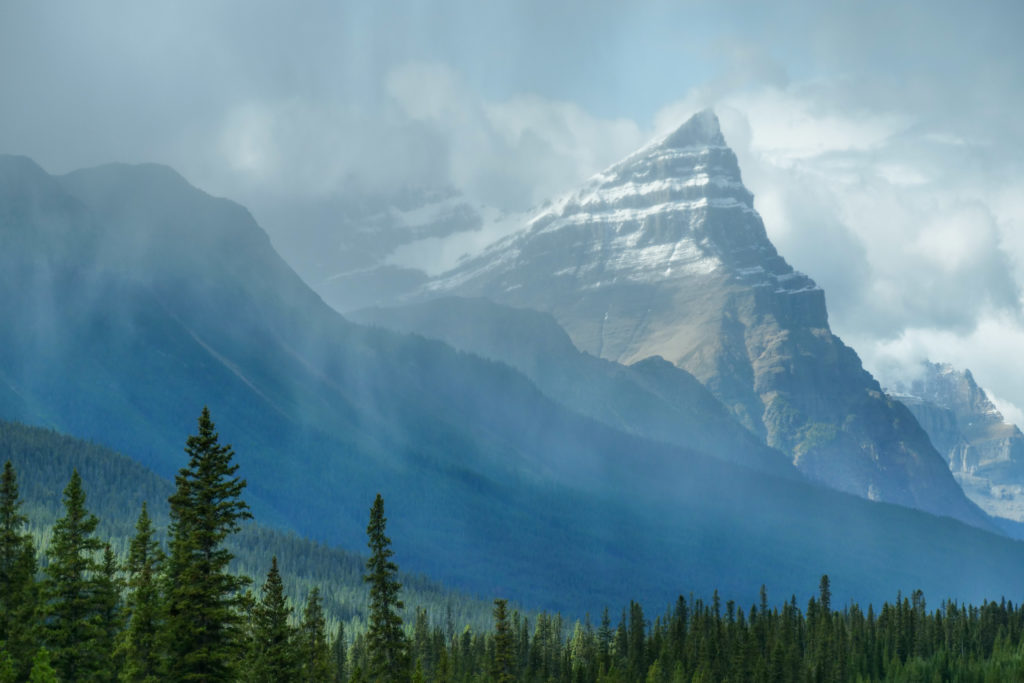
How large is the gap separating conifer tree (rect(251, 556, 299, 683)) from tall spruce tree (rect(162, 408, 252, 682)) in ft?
39.3

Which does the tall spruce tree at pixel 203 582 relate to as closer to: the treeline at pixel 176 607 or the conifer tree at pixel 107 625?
the treeline at pixel 176 607

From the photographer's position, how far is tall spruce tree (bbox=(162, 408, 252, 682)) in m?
53.5

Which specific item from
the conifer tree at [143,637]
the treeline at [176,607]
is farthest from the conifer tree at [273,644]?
the conifer tree at [143,637]

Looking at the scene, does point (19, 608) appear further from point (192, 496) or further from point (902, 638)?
point (902, 638)

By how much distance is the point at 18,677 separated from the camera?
56.7 meters

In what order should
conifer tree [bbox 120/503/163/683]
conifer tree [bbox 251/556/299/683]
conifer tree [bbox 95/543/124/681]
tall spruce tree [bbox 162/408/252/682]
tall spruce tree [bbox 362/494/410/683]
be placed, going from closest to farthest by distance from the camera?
tall spruce tree [bbox 162/408/252/682], conifer tree [bbox 120/503/163/683], conifer tree [bbox 95/543/124/681], conifer tree [bbox 251/556/299/683], tall spruce tree [bbox 362/494/410/683]

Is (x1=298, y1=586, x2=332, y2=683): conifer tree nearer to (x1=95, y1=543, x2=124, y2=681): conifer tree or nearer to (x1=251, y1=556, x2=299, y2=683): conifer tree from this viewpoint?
(x1=251, y1=556, x2=299, y2=683): conifer tree

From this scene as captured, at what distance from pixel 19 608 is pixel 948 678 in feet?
449

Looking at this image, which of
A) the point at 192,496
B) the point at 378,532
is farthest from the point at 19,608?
the point at 378,532

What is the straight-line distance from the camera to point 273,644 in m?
69.7

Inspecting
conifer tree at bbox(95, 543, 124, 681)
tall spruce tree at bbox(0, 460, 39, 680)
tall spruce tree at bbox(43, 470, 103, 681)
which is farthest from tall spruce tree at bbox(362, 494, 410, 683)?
tall spruce tree at bbox(0, 460, 39, 680)

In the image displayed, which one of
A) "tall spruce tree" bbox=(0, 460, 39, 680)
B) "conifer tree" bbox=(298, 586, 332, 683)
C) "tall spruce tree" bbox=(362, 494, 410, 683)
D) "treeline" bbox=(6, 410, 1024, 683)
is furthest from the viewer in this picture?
"conifer tree" bbox=(298, 586, 332, 683)

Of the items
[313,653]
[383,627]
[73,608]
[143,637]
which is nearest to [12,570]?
[73,608]

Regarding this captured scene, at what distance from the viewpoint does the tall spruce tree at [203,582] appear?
53469 mm
